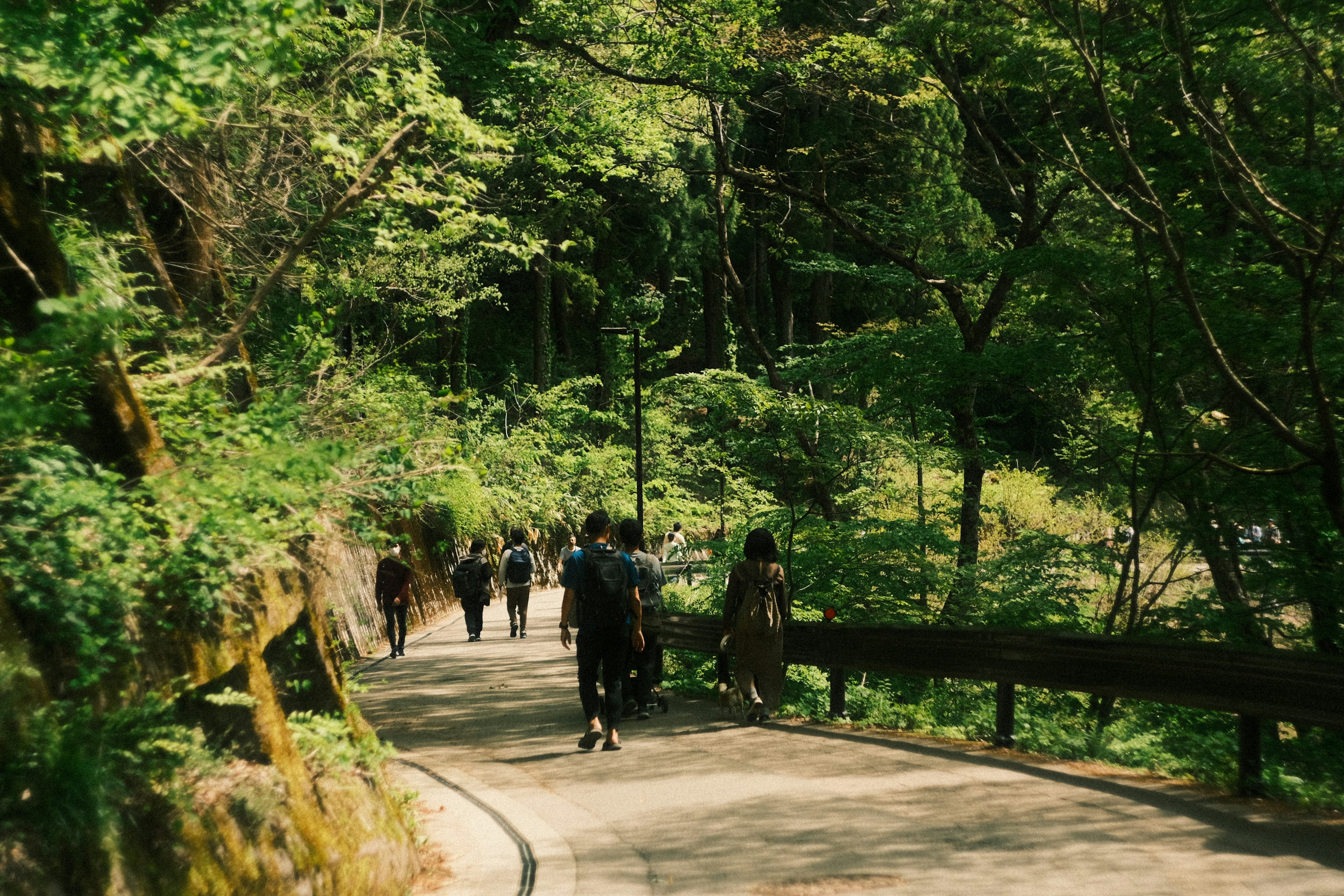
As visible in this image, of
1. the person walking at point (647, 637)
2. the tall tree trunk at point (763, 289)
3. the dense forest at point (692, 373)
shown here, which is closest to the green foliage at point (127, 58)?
the dense forest at point (692, 373)

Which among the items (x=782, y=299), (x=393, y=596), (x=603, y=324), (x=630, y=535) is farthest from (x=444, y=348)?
(x=630, y=535)

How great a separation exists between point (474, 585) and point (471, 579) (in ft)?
0.44

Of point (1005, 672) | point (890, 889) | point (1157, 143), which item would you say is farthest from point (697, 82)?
point (890, 889)

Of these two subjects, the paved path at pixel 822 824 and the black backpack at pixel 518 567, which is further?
the black backpack at pixel 518 567

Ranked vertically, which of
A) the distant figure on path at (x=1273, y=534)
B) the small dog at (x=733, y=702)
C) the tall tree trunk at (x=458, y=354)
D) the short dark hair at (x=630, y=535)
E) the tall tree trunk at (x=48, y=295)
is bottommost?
the small dog at (x=733, y=702)

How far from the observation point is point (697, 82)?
54.5ft

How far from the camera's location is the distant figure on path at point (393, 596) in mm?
18172

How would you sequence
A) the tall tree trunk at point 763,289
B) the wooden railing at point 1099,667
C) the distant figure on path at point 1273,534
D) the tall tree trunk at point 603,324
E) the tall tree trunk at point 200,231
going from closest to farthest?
the wooden railing at point 1099,667, the tall tree trunk at point 200,231, the distant figure on path at point 1273,534, the tall tree trunk at point 603,324, the tall tree trunk at point 763,289

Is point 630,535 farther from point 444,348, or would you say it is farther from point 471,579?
point 444,348

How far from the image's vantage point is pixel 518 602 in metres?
20.9

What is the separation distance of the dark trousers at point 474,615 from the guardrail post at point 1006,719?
42.6 ft

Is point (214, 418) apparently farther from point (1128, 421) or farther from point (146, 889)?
point (1128, 421)

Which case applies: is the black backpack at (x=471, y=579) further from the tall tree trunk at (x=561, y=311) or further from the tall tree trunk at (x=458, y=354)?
the tall tree trunk at (x=561, y=311)

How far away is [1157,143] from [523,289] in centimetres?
2938
